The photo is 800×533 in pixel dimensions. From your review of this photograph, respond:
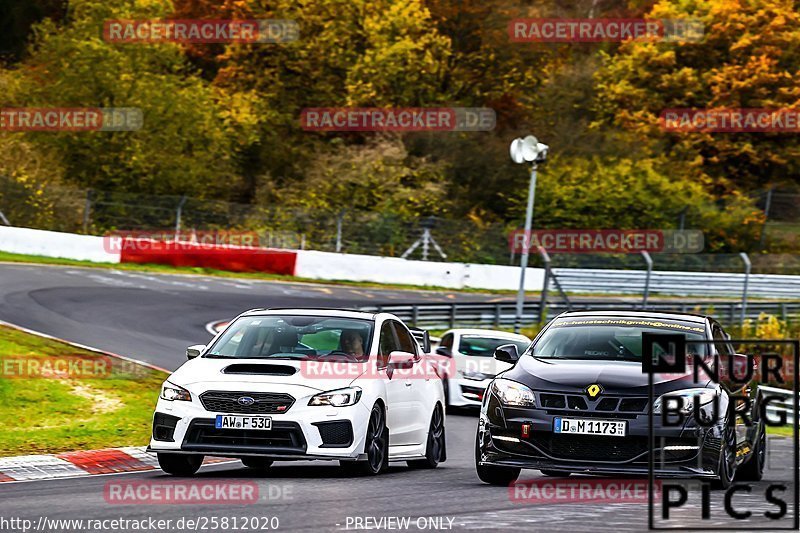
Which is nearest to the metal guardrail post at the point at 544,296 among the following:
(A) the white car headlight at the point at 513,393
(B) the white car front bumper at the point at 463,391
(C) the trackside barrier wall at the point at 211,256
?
(C) the trackside barrier wall at the point at 211,256

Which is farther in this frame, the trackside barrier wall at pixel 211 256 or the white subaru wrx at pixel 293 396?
the trackside barrier wall at pixel 211 256

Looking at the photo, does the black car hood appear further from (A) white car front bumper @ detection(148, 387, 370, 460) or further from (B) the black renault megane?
(A) white car front bumper @ detection(148, 387, 370, 460)

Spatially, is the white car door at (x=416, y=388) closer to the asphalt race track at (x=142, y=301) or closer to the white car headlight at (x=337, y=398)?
the white car headlight at (x=337, y=398)

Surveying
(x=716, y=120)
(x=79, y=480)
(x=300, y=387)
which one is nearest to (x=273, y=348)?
(x=300, y=387)

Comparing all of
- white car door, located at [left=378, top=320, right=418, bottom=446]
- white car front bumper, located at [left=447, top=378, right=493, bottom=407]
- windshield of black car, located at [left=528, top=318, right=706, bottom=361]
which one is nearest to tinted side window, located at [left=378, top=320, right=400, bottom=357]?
white car door, located at [left=378, top=320, right=418, bottom=446]

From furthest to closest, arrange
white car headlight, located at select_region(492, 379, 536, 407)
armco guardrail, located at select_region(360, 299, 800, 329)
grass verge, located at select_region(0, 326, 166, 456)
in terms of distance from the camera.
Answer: armco guardrail, located at select_region(360, 299, 800, 329), grass verge, located at select_region(0, 326, 166, 456), white car headlight, located at select_region(492, 379, 536, 407)

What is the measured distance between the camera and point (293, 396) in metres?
11.4

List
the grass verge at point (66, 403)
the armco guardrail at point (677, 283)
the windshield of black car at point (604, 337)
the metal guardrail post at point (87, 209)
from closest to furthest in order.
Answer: the windshield of black car at point (604, 337) < the grass verge at point (66, 403) < the armco guardrail at point (677, 283) < the metal guardrail post at point (87, 209)

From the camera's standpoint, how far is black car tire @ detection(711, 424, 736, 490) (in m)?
10.6

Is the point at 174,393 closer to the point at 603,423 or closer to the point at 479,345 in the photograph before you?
the point at 603,423

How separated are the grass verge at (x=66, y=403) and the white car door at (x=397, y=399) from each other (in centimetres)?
331

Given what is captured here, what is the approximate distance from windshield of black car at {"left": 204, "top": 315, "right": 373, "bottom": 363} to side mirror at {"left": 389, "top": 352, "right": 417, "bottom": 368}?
264mm

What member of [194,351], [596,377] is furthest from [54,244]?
[596,377]

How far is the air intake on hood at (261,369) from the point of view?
11703 millimetres
